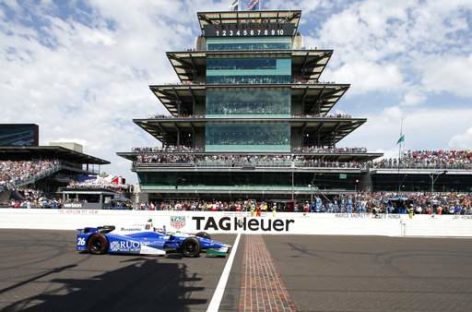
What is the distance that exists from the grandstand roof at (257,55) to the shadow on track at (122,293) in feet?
137

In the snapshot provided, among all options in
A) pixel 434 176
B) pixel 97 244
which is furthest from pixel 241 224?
pixel 434 176

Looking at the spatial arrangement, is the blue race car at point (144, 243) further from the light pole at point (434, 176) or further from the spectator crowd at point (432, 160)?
the light pole at point (434, 176)

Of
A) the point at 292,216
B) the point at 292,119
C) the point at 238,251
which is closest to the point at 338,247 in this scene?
the point at 238,251

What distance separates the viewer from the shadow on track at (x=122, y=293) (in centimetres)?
791

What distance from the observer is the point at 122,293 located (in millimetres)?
9109

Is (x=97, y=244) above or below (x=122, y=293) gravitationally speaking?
above

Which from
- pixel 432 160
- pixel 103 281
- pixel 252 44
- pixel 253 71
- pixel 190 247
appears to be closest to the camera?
pixel 103 281

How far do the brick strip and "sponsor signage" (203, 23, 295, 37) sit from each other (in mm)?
41370

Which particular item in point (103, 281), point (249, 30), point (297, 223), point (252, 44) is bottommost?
point (103, 281)

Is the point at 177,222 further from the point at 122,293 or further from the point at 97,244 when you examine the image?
the point at 122,293

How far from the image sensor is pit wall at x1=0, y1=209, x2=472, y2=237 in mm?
27203

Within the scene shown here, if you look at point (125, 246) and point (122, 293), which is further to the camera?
point (125, 246)

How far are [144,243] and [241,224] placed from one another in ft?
40.1

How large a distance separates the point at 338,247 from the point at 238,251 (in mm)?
4692
